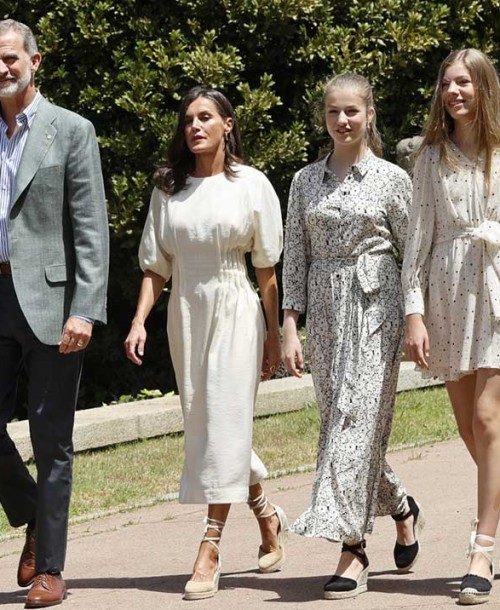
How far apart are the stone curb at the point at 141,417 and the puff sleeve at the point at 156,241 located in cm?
293

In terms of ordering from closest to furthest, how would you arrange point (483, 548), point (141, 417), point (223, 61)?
point (483, 548)
point (141, 417)
point (223, 61)

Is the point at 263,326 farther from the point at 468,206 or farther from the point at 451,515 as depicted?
the point at 451,515

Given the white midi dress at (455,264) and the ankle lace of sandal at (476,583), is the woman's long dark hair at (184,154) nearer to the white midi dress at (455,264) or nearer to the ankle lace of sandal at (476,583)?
the white midi dress at (455,264)

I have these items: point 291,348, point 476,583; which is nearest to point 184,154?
point 291,348

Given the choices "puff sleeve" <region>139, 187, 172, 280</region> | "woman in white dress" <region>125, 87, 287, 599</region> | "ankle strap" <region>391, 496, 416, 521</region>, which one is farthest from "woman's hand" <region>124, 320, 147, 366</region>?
"ankle strap" <region>391, 496, 416, 521</region>

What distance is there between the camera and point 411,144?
1129 centimetres

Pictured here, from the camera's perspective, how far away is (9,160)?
5.93m

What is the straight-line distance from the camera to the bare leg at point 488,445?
5.57 m

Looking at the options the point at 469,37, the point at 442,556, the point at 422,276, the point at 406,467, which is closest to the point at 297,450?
the point at 406,467

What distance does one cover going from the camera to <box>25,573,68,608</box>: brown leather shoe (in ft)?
18.9

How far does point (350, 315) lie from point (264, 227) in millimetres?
586

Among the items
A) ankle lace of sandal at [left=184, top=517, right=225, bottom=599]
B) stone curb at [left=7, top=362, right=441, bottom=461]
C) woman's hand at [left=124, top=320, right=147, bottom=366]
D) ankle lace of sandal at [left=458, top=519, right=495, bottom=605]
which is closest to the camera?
ankle lace of sandal at [left=458, top=519, right=495, bottom=605]

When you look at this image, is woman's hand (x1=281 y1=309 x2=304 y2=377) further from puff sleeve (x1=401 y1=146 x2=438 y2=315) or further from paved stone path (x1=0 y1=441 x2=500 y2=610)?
paved stone path (x1=0 y1=441 x2=500 y2=610)

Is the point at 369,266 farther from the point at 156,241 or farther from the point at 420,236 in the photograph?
the point at 156,241
